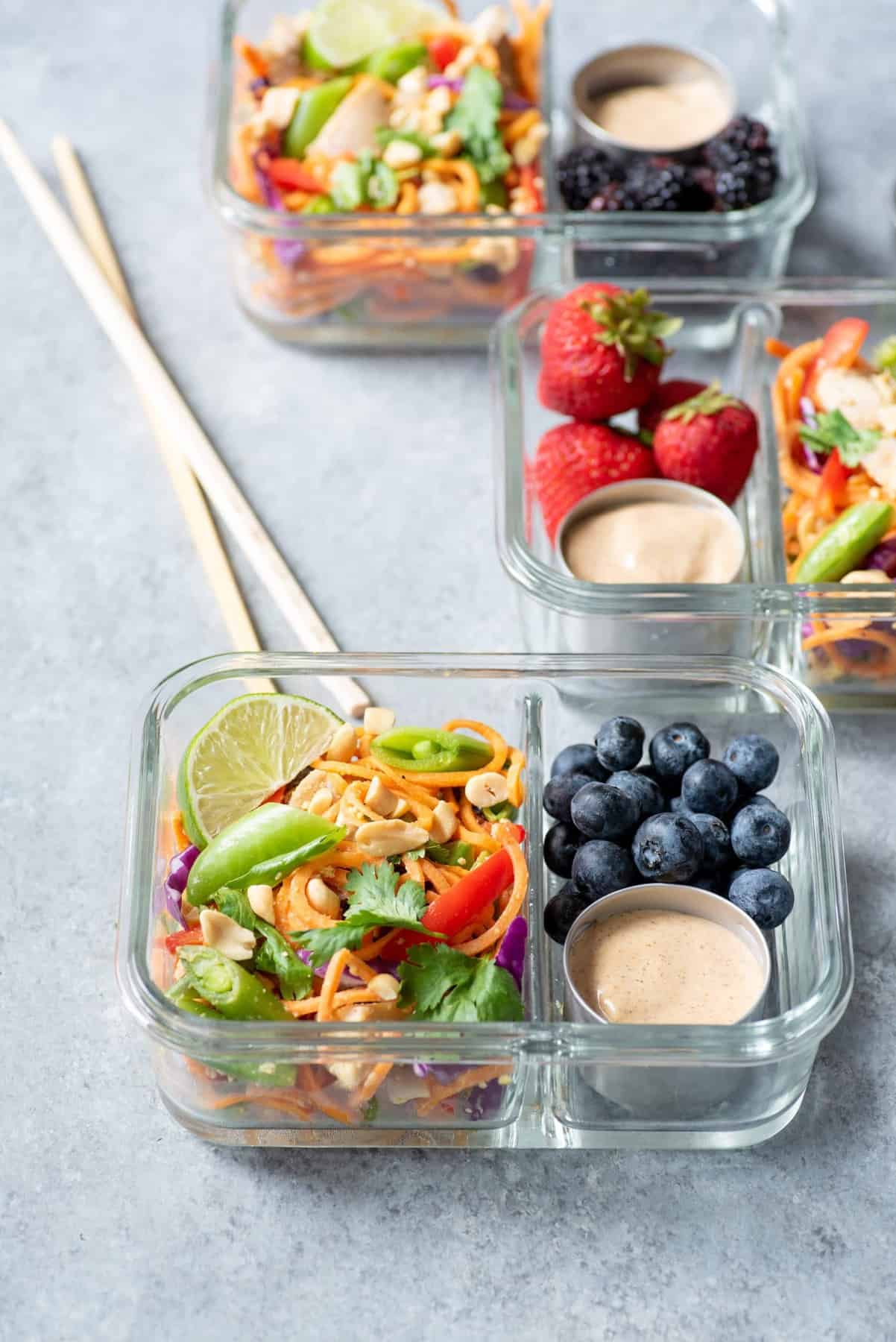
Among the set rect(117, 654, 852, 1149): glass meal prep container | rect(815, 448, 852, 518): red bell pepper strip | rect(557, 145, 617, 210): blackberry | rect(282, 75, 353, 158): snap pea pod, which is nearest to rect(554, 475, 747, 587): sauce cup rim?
rect(815, 448, 852, 518): red bell pepper strip

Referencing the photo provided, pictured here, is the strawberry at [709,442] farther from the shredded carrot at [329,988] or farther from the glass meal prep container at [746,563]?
the shredded carrot at [329,988]

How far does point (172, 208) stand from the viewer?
96.4 inches

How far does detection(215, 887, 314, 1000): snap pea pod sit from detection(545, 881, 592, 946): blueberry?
0.27 meters

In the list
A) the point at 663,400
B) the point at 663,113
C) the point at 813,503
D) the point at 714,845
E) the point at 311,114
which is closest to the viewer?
the point at 714,845

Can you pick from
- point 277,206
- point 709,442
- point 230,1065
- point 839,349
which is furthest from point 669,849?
point 277,206

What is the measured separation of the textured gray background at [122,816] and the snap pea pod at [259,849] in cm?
27

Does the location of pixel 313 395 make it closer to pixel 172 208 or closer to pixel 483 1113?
pixel 172 208

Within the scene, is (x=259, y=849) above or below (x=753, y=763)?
above

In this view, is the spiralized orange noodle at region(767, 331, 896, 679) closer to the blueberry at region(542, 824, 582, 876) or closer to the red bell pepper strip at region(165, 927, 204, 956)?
the blueberry at region(542, 824, 582, 876)

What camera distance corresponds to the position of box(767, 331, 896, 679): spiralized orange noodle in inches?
71.0

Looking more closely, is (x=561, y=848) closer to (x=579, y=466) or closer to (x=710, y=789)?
(x=710, y=789)

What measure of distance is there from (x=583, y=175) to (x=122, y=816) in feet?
3.74

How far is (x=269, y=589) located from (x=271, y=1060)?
30.3 inches

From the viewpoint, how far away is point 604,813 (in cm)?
158
